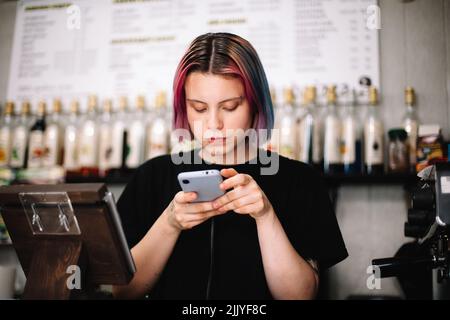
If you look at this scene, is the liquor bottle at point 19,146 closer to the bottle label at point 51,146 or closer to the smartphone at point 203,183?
the bottle label at point 51,146

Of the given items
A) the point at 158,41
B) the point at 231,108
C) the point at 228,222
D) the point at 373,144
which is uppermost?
the point at 158,41

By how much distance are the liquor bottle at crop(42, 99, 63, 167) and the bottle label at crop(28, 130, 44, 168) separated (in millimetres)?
22

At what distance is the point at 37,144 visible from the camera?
7.98 ft

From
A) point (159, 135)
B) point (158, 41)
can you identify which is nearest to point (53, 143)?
point (159, 135)

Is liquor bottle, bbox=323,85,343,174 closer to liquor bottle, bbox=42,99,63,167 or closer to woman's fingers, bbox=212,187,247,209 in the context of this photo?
woman's fingers, bbox=212,187,247,209

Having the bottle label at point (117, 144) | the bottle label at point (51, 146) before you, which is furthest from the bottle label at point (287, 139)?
the bottle label at point (51, 146)

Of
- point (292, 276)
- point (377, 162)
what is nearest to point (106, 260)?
point (292, 276)

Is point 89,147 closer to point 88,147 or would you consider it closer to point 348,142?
point 88,147

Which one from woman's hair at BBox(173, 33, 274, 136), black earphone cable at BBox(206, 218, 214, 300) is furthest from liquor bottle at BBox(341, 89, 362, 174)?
black earphone cable at BBox(206, 218, 214, 300)

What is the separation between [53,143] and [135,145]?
52 cm

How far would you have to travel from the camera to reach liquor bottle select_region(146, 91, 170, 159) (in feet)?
7.39

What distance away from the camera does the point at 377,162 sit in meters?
2.05
